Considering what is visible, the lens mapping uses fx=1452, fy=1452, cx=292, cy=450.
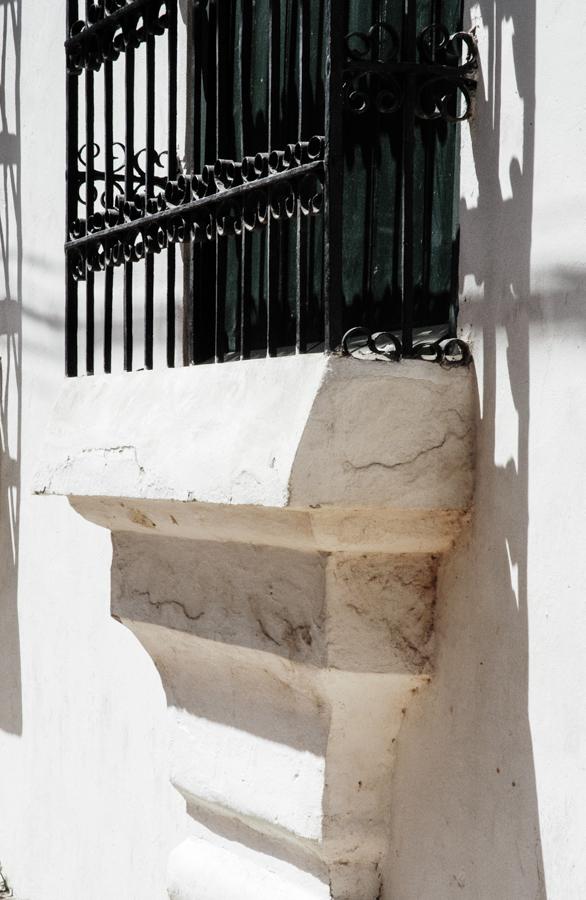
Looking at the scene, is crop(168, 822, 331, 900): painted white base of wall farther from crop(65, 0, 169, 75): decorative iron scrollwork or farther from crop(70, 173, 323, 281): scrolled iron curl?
crop(65, 0, 169, 75): decorative iron scrollwork

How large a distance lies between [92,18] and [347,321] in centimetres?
108

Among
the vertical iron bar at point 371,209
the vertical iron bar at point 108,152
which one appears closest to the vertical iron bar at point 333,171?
the vertical iron bar at point 371,209

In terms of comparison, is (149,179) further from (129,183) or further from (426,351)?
(426,351)

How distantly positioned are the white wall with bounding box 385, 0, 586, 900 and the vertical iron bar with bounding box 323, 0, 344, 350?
0.89ft

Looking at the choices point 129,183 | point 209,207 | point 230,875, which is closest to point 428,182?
point 209,207

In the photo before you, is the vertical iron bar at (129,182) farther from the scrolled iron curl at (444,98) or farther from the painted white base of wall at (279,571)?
the scrolled iron curl at (444,98)

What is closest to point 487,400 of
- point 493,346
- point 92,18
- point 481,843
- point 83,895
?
point 493,346

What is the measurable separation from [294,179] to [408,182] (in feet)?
0.81

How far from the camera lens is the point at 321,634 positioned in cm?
284

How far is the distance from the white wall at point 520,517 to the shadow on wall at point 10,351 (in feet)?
9.21

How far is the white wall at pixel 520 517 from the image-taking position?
8.17 ft

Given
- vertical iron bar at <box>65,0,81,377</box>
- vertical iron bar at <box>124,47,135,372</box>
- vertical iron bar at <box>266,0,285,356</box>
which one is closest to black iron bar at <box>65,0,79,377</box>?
vertical iron bar at <box>65,0,81,377</box>

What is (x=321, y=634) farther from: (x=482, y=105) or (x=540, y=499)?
(x=482, y=105)

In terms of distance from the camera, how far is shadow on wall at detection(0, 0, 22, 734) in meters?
5.41
